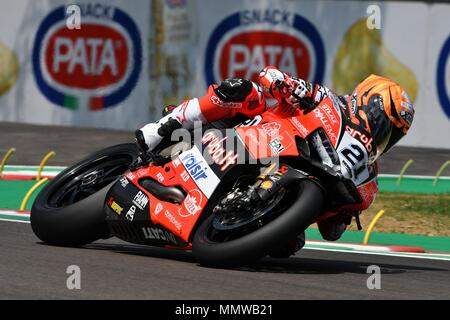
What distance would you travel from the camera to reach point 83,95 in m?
21.3

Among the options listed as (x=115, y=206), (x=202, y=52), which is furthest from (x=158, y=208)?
(x=202, y=52)

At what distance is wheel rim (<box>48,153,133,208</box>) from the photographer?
8.81 m

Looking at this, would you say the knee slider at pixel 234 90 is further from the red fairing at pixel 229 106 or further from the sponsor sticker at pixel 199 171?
the sponsor sticker at pixel 199 171

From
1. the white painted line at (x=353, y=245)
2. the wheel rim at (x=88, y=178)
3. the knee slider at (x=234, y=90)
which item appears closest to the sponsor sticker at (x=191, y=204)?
the knee slider at (x=234, y=90)

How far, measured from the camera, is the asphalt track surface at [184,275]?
6660mm

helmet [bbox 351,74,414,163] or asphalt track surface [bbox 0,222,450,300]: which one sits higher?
helmet [bbox 351,74,414,163]

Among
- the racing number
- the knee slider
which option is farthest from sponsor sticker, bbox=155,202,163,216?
the racing number

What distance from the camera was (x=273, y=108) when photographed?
26.9ft

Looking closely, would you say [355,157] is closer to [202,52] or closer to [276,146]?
[276,146]

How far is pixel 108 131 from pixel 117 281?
14.3 meters

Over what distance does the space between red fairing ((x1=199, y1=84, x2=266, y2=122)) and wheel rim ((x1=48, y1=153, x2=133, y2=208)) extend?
933 millimetres

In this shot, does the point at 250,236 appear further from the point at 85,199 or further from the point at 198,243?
the point at 85,199

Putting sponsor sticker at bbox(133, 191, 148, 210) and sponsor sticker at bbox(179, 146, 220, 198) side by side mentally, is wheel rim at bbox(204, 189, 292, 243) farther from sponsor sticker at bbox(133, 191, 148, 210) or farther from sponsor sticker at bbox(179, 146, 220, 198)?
sponsor sticker at bbox(133, 191, 148, 210)
